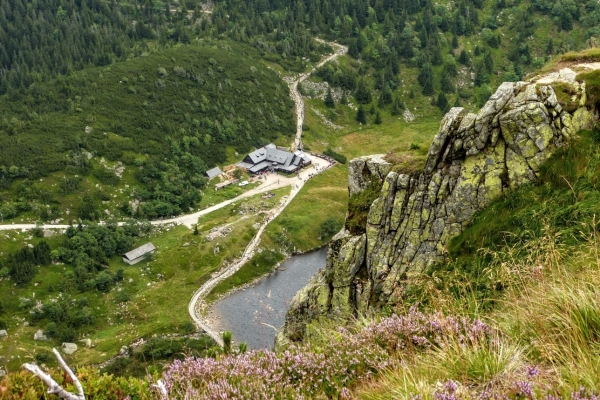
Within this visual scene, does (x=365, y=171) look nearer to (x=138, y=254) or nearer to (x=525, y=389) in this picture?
(x=525, y=389)

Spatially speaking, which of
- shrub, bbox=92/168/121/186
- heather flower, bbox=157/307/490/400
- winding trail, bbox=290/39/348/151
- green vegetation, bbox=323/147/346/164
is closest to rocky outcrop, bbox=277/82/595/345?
heather flower, bbox=157/307/490/400

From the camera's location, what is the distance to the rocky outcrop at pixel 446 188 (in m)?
24.8

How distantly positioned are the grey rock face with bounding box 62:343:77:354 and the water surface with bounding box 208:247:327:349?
723 inches

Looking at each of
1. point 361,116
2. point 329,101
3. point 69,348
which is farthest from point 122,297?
point 329,101

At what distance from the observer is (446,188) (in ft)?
89.8

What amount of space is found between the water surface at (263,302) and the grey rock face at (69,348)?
18372mm

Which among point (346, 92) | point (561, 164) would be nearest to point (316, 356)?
point (561, 164)

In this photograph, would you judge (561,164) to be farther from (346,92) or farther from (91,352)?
(346,92)

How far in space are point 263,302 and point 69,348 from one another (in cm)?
2638

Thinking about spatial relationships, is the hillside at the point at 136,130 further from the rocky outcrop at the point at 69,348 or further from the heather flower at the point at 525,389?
the heather flower at the point at 525,389

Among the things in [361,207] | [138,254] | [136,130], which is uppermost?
[361,207]

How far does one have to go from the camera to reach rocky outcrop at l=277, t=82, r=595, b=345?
2475 cm

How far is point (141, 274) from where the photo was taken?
278 feet

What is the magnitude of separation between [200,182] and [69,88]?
4332 centimetres
